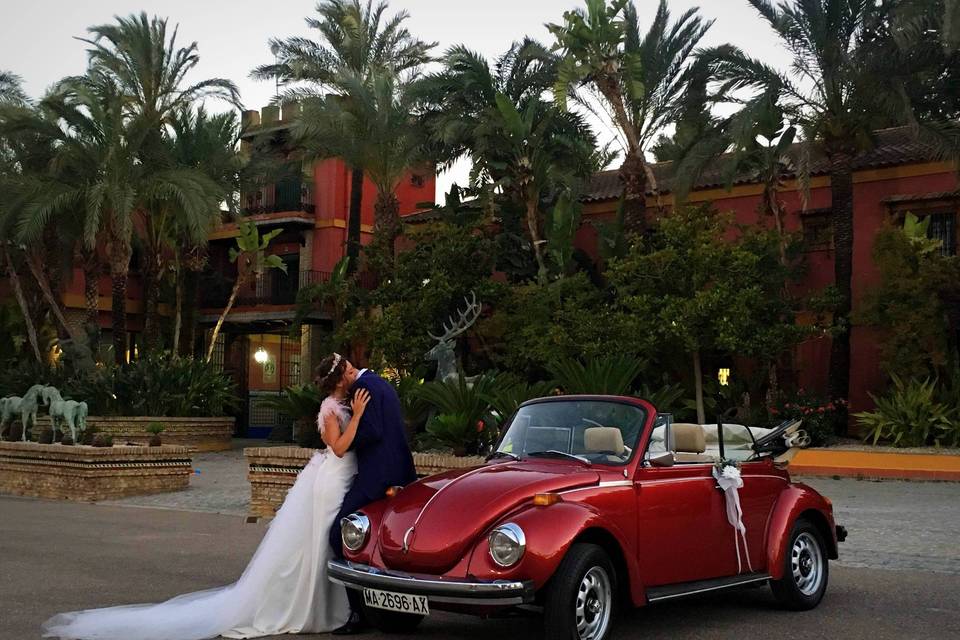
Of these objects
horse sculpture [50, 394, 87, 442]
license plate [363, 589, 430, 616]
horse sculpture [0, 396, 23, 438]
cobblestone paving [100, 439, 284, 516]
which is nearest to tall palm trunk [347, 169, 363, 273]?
cobblestone paving [100, 439, 284, 516]

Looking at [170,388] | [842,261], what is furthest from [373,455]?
[170,388]

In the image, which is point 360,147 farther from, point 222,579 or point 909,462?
point 222,579

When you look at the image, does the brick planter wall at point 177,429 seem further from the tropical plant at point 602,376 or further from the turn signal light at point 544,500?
the turn signal light at point 544,500

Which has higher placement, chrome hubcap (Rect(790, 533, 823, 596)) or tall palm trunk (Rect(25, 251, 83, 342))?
tall palm trunk (Rect(25, 251, 83, 342))

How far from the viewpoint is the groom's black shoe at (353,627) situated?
631cm

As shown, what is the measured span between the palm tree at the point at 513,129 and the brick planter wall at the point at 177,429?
29.3 ft

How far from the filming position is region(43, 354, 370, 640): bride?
6.16m

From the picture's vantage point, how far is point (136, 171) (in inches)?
1073

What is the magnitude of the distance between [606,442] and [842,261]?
18.2m

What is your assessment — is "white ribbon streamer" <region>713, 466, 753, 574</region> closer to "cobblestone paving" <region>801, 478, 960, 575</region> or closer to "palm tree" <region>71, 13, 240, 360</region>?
"cobblestone paving" <region>801, 478, 960, 575</region>

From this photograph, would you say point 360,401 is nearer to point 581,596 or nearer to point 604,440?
point 604,440

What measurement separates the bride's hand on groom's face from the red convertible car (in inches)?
23.0

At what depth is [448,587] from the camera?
529 centimetres

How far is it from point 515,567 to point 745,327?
16662 millimetres
